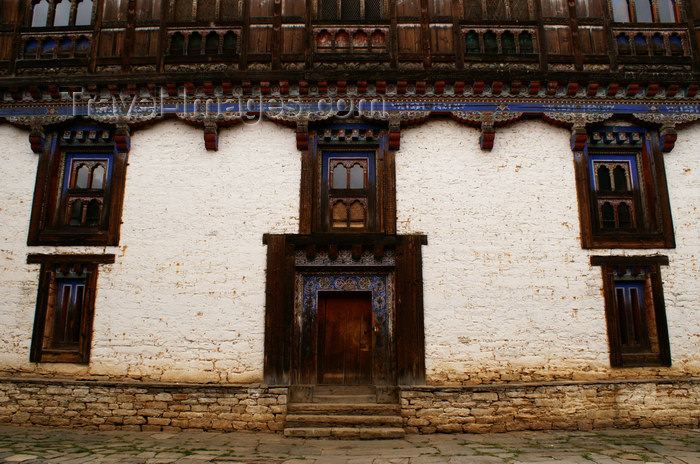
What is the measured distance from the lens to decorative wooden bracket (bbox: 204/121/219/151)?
8.67 m

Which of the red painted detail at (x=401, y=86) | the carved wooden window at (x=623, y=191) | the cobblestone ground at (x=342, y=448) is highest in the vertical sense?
the red painted detail at (x=401, y=86)

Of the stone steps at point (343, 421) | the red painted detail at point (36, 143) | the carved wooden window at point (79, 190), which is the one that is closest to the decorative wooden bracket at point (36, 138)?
the red painted detail at point (36, 143)

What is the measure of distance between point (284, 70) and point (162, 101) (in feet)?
8.03

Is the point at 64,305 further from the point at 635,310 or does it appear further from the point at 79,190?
the point at 635,310

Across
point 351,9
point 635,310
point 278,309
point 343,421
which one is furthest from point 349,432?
point 351,9

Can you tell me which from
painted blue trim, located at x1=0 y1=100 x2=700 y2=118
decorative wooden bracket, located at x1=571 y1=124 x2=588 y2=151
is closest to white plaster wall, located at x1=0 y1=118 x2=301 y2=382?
painted blue trim, located at x1=0 y1=100 x2=700 y2=118

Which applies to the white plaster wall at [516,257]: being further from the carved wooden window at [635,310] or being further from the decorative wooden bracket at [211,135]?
the decorative wooden bracket at [211,135]

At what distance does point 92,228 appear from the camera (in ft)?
28.6

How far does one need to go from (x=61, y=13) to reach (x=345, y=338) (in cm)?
892

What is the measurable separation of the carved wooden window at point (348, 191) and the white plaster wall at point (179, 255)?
2.20 ft

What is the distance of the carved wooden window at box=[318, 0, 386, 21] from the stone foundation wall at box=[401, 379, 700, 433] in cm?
736

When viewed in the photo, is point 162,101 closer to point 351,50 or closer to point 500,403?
point 351,50

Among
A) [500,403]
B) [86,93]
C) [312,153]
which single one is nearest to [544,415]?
[500,403]

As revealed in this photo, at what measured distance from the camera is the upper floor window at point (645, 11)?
31.0 feet
